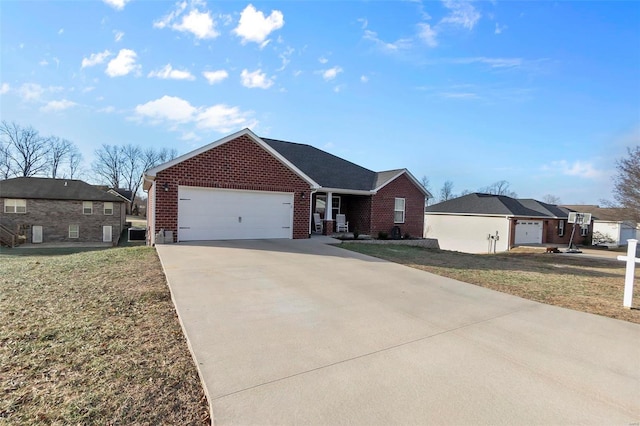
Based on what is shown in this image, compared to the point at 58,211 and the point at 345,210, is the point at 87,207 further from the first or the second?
the point at 345,210

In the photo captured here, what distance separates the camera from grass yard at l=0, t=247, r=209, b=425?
7.98 feet

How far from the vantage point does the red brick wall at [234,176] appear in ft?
36.3

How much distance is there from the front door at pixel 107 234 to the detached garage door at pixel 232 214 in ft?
72.5

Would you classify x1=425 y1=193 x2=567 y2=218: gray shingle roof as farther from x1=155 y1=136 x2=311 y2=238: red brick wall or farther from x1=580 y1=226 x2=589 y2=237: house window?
x1=155 y1=136 x2=311 y2=238: red brick wall

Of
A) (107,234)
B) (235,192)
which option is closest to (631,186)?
(235,192)

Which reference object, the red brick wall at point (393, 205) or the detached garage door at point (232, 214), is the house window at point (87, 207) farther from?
the red brick wall at point (393, 205)

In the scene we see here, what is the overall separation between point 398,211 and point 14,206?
2984 centimetres

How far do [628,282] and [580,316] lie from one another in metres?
1.34

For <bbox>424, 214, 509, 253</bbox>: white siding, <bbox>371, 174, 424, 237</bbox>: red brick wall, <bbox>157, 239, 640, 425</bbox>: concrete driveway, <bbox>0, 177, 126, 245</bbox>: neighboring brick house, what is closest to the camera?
<bbox>157, 239, 640, 425</bbox>: concrete driveway

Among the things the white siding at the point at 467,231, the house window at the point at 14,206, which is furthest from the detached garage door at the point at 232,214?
the house window at the point at 14,206

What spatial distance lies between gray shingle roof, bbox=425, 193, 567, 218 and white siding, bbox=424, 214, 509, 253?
2.10 feet

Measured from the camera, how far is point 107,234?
94.0ft

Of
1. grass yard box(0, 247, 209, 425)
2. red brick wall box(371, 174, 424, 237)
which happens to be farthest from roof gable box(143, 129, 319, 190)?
grass yard box(0, 247, 209, 425)

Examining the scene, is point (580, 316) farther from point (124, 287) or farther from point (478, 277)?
point (124, 287)
